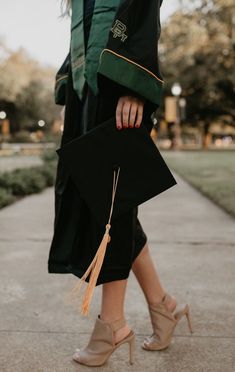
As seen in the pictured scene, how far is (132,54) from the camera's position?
215 cm

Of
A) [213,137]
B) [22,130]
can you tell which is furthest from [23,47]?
[213,137]

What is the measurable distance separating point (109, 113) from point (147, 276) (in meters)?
0.78

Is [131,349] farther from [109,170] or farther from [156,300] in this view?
[109,170]

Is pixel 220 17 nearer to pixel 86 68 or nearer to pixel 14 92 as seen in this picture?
pixel 14 92

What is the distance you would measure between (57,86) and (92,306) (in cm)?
131

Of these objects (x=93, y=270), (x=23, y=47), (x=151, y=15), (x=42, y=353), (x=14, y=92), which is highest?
(x=23, y=47)

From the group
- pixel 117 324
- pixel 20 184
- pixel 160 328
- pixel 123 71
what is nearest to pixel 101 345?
pixel 117 324

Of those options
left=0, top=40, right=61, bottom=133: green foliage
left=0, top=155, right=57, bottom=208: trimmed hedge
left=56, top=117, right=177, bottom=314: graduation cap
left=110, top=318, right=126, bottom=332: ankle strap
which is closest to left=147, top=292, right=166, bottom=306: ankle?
left=110, top=318, right=126, bottom=332: ankle strap

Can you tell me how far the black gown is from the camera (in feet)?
7.56

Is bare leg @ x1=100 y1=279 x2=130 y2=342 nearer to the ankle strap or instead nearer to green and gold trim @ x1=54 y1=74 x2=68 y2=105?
the ankle strap

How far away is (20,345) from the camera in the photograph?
2.59 m

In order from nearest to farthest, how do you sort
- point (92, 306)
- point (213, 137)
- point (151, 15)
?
point (151, 15) < point (92, 306) < point (213, 137)

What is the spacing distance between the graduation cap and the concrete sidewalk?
1.46ft

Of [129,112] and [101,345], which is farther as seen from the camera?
[101,345]
